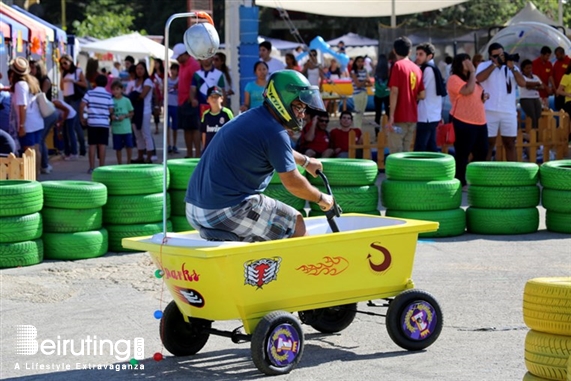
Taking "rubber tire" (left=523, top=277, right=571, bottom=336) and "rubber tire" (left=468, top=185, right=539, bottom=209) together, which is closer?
"rubber tire" (left=523, top=277, right=571, bottom=336)

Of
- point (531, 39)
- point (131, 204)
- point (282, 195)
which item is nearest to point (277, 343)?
point (131, 204)

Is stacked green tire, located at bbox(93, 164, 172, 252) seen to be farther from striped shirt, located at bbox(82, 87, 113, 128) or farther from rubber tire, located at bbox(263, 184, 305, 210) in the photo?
striped shirt, located at bbox(82, 87, 113, 128)

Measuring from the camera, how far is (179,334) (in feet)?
21.6

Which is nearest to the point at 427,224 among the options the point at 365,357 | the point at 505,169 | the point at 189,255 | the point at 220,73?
the point at 365,357

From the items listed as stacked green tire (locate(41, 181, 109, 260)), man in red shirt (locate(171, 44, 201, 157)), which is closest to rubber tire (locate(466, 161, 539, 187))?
stacked green tire (locate(41, 181, 109, 260))

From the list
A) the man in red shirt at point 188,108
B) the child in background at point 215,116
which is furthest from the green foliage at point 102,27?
the child in background at point 215,116

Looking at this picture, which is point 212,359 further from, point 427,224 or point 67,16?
point 67,16

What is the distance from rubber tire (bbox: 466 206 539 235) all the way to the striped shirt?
721 centimetres

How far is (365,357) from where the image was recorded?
648 cm

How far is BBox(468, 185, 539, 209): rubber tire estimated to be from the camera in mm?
10789

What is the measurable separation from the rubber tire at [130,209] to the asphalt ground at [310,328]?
0.37 meters

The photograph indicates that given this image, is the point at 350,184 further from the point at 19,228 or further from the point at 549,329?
the point at 549,329

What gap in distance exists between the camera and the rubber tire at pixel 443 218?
10.5 metres

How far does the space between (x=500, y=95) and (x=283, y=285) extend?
8.62m
